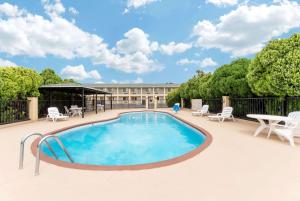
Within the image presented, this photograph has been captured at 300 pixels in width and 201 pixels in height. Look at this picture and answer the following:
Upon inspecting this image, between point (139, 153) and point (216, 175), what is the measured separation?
140 inches

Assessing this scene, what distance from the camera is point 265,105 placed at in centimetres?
1123

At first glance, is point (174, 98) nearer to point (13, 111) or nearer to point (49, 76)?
point (49, 76)

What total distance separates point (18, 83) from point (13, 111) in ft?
5.77

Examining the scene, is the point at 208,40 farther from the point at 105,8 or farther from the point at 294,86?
the point at 294,86

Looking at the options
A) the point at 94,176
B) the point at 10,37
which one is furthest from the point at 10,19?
the point at 94,176

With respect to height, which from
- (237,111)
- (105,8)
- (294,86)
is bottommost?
(237,111)

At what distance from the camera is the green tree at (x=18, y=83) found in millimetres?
11508

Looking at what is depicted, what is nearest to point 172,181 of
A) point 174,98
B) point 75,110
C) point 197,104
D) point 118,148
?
point 118,148

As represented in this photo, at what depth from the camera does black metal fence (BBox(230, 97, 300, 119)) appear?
32.1 feet

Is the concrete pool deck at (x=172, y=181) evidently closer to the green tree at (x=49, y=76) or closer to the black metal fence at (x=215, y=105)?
the black metal fence at (x=215, y=105)

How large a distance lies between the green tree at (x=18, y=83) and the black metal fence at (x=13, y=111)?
0.37 meters

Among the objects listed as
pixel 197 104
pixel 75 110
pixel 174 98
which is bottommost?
pixel 75 110

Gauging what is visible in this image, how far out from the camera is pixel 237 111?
13.9m

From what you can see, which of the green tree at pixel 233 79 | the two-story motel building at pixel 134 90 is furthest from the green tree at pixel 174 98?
the two-story motel building at pixel 134 90
